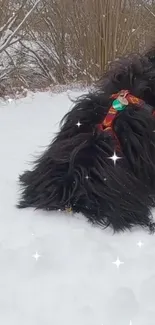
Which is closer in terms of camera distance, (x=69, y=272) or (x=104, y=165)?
(x=69, y=272)

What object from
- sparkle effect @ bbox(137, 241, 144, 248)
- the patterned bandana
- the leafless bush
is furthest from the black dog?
the leafless bush

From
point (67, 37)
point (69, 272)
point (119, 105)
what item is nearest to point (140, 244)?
point (69, 272)

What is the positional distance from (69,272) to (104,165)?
655 millimetres

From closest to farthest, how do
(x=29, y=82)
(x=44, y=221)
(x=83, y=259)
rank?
1. (x=83, y=259)
2. (x=44, y=221)
3. (x=29, y=82)

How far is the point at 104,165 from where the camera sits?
2811mm

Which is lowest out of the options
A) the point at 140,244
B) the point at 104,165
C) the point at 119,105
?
the point at 140,244

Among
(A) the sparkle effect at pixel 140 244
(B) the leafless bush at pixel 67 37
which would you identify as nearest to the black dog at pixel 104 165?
Result: (A) the sparkle effect at pixel 140 244

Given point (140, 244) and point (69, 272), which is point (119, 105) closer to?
point (140, 244)

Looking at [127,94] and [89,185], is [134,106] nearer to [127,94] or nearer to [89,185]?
[127,94]

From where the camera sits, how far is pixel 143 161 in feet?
9.52

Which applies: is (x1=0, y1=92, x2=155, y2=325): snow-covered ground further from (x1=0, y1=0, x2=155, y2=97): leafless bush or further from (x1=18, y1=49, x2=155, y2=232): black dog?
(x1=0, y1=0, x2=155, y2=97): leafless bush

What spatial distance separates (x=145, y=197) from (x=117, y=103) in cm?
48

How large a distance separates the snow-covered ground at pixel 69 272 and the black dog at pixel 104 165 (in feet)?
0.28

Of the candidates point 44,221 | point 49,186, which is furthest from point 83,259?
point 49,186
